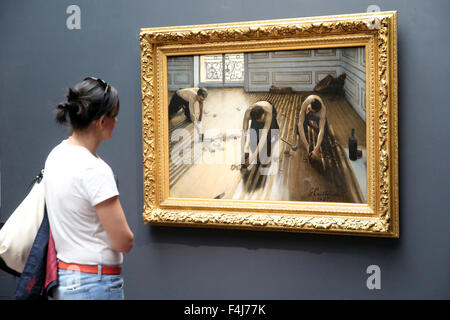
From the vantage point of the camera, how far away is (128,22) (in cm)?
278

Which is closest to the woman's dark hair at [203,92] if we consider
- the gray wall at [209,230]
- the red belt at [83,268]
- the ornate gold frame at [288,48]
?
the ornate gold frame at [288,48]

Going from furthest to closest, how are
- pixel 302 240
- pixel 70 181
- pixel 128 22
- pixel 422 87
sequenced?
pixel 128 22 < pixel 302 240 < pixel 422 87 < pixel 70 181

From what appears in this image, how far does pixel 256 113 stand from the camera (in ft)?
8.48

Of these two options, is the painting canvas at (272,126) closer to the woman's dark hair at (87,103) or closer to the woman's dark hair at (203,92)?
the woman's dark hair at (203,92)

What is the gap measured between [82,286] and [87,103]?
0.70 meters

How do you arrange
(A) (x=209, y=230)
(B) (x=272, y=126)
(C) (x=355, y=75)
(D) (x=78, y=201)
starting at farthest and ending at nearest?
(A) (x=209, y=230)
(B) (x=272, y=126)
(C) (x=355, y=75)
(D) (x=78, y=201)

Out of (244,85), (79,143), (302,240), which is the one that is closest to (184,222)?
(302,240)

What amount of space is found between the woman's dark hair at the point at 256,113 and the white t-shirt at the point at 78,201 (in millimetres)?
1137

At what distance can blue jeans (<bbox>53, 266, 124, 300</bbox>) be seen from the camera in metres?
1.67

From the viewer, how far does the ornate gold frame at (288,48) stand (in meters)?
2.36

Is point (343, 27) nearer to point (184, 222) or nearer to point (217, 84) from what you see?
point (217, 84)

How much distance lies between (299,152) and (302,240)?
520 millimetres
